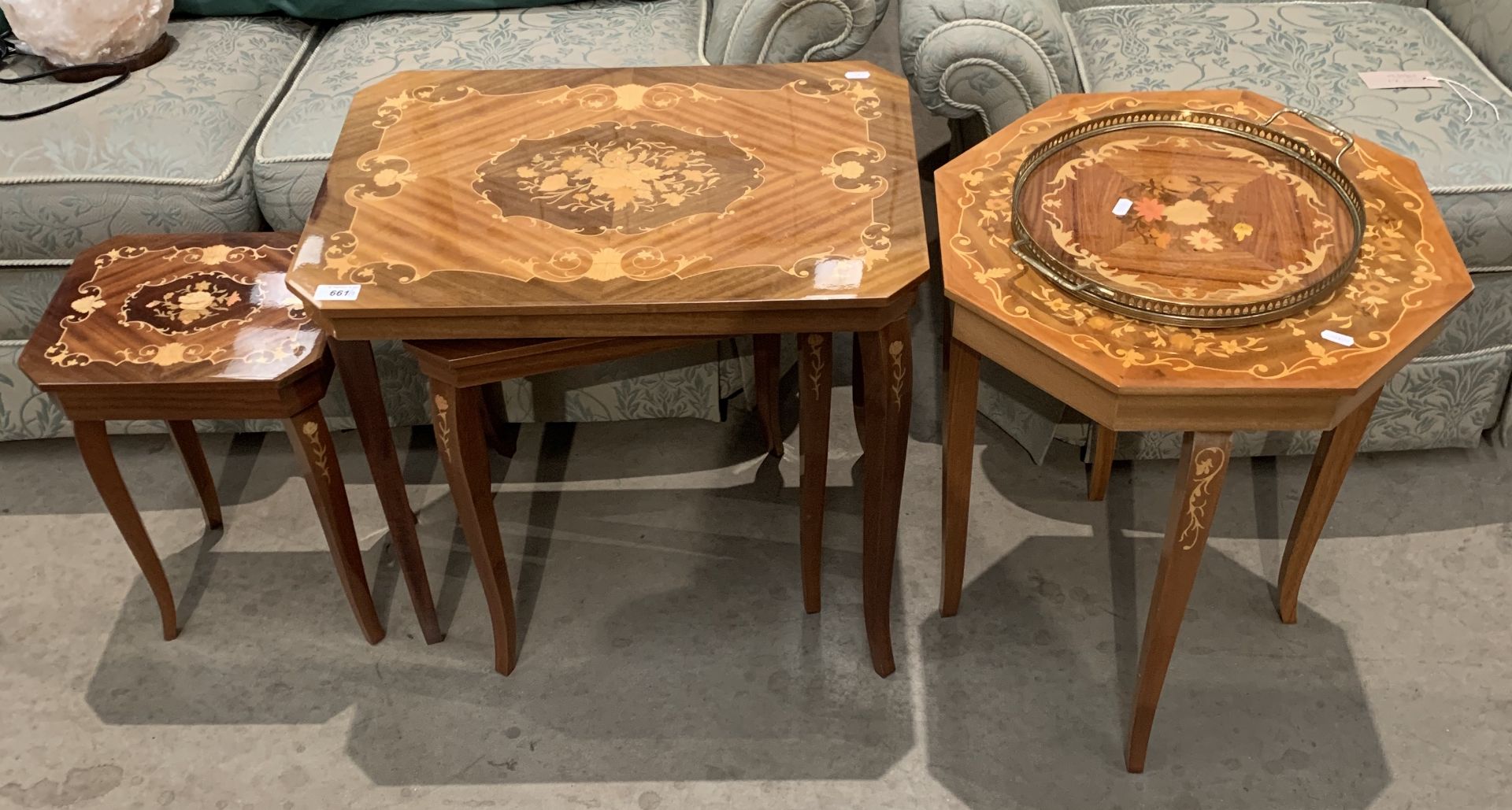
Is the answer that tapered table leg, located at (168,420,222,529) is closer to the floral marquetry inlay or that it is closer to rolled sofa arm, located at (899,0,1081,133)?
the floral marquetry inlay

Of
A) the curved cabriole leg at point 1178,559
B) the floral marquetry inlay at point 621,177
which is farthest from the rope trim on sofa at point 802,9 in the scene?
the curved cabriole leg at point 1178,559

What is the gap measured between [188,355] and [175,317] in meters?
0.08

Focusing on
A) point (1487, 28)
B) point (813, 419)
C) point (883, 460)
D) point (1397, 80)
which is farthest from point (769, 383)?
point (1487, 28)

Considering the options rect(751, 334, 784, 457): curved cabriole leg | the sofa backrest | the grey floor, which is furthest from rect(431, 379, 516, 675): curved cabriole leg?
the sofa backrest

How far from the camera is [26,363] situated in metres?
1.35

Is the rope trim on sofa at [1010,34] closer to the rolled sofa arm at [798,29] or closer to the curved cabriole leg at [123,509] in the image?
the rolled sofa arm at [798,29]

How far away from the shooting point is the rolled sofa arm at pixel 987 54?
1568 mm

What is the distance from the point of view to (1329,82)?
1684 mm

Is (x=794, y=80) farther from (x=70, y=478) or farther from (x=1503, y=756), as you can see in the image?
(x=70, y=478)

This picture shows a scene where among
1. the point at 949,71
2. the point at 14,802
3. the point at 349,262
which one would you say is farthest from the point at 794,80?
the point at 14,802

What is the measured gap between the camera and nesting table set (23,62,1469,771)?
112 cm

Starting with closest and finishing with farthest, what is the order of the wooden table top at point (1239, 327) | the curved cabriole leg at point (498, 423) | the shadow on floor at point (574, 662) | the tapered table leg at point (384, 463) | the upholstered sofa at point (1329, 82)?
1. the wooden table top at point (1239, 327)
2. the tapered table leg at point (384, 463)
3. the shadow on floor at point (574, 662)
4. the upholstered sofa at point (1329, 82)
5. the curved cabriole leg at point (498, 423)

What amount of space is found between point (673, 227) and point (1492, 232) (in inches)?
40.5

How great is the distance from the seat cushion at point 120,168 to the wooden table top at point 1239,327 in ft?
3.24
